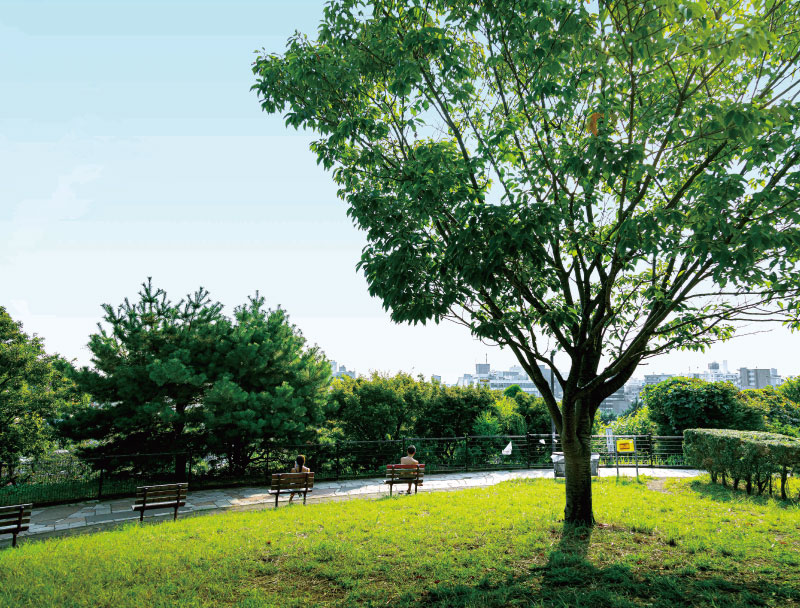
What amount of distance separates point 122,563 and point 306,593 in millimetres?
2745

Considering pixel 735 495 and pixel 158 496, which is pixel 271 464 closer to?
pixel 158 496

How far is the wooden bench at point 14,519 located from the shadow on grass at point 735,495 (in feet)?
42.4

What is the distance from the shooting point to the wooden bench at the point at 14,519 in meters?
8.00

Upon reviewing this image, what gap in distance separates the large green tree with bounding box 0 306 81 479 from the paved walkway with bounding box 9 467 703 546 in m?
6.77

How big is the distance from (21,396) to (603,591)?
64.1 ft

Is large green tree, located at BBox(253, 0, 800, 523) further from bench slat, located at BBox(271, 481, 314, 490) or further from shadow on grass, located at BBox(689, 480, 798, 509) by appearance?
bench slat, located at BBox(271, 481, 314, 490)

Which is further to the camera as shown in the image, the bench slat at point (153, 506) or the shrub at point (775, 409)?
the shrub at point (775, 409)

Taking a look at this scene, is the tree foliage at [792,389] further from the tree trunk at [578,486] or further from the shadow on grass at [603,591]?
the shadow on grass at [603,591]

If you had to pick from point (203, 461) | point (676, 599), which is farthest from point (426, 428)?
point (676, 599)

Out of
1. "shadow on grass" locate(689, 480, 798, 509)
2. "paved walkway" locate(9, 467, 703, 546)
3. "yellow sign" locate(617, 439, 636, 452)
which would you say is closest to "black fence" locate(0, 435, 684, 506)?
"yellow sign" locate(617, 439, 636, 452)

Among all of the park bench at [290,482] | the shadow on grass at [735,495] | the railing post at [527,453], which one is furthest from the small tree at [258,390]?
the shadow on grass at [735,495]

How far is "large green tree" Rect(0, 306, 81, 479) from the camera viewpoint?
55.1 feet

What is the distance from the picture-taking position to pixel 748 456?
10336 millimetres

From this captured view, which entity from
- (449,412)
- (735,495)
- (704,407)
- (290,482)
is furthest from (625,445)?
(290,482)
